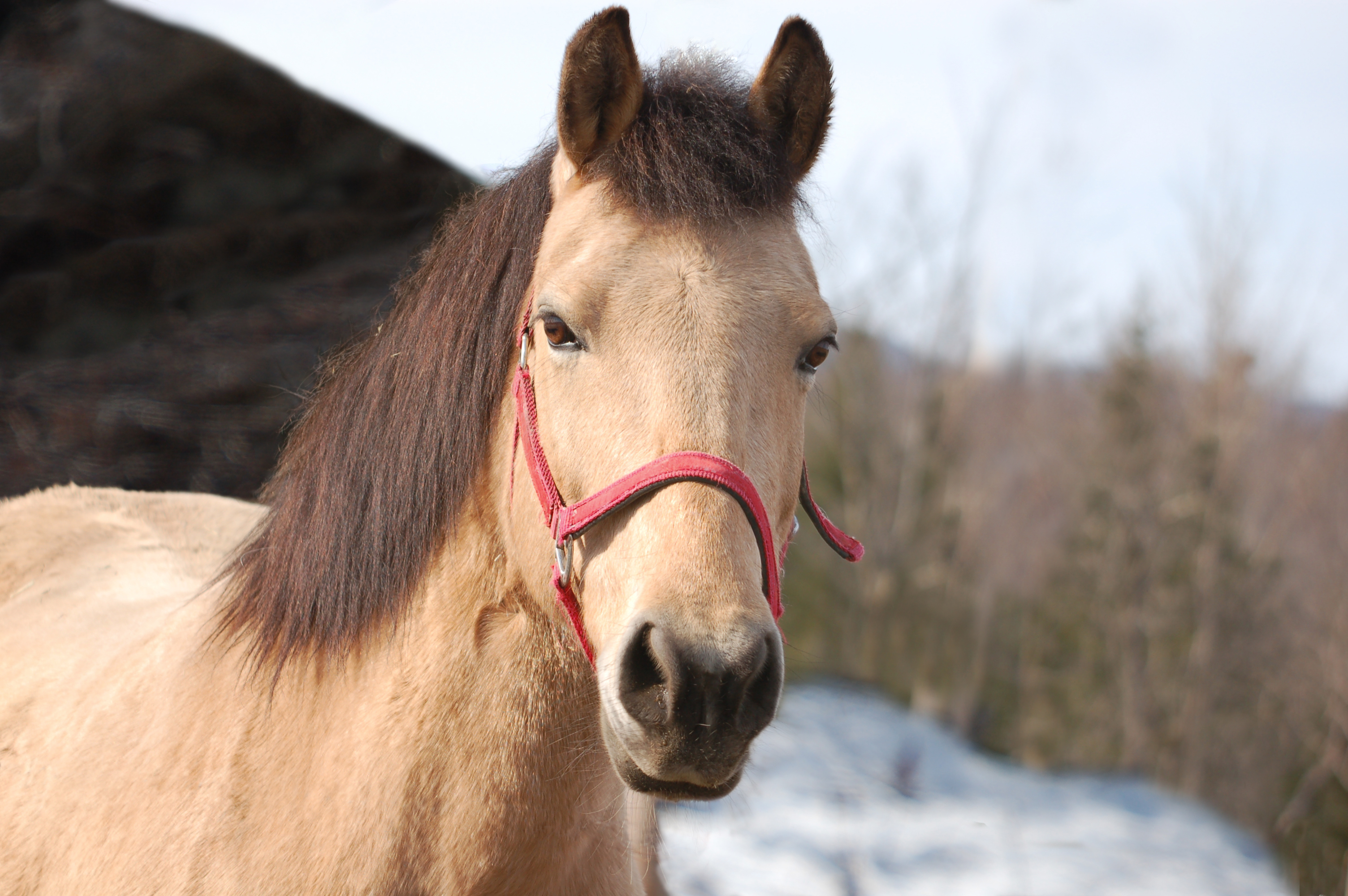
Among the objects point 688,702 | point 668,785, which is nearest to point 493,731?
point 668,785

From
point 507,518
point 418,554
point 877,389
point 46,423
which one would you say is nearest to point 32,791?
point 418,554

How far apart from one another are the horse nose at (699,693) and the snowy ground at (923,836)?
84.0 inches

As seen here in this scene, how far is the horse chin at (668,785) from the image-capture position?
142 cm

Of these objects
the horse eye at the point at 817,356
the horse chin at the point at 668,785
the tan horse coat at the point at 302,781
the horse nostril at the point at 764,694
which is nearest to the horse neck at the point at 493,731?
the tan horse coat at the point at 302,781

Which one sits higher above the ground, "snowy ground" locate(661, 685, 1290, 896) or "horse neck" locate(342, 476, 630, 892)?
"horse neck" locate(342, 476, 630, 892)

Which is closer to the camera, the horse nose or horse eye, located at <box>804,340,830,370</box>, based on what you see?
the horse nose

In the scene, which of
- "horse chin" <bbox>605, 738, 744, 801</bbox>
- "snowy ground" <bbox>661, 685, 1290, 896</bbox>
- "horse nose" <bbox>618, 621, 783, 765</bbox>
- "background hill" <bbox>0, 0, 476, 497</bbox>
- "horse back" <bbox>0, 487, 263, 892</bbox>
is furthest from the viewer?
"background hill" <bbox>0, 0, 476, 497</bbox>

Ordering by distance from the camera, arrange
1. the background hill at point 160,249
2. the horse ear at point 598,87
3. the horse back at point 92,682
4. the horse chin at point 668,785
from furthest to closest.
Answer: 1. the background hill at point 160,249
2. the horse back at point 92,682
3. the horse ear at point 598,87
4. the horse chin at point 668,785

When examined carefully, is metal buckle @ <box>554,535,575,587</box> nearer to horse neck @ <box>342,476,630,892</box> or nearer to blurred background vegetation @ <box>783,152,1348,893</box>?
horse neck @ <box>342,476,630,892</box>

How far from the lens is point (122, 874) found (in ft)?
6.00

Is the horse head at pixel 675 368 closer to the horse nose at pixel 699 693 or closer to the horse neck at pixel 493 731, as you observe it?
the horse nose at pixel 699 693

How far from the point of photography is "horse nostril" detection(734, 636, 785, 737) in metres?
1.35

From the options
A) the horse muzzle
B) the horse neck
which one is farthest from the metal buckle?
the horse muzzle

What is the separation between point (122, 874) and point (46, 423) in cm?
391
